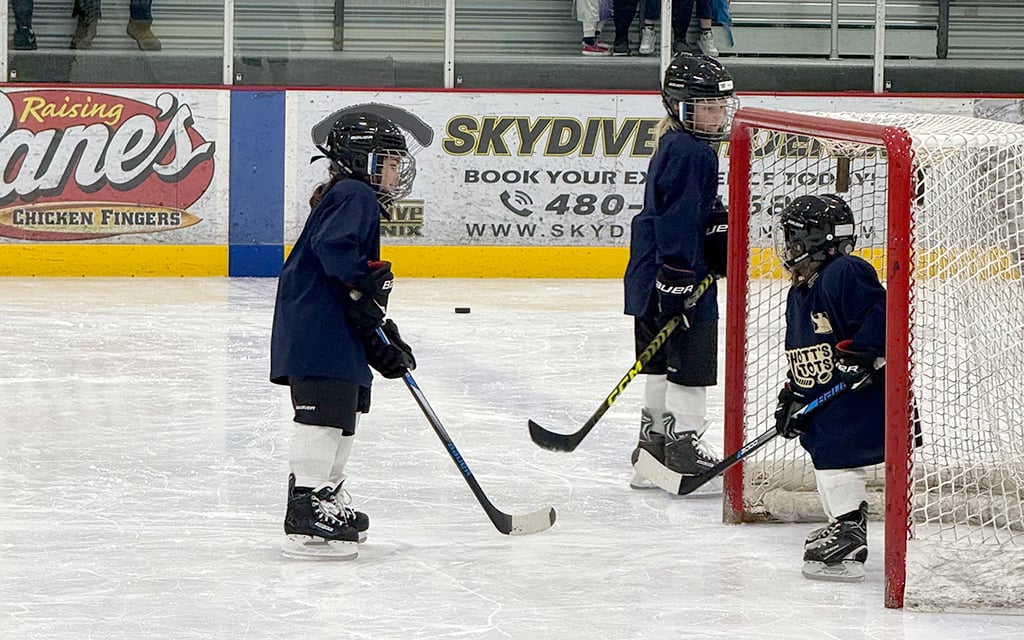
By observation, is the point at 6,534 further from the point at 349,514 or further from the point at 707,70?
the point at 707,70

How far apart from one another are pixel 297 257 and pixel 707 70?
4.02 feet

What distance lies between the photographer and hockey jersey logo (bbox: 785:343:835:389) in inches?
129

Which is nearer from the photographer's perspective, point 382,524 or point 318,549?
point 318,549

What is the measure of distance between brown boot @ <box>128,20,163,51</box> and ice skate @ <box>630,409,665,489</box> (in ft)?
18.4

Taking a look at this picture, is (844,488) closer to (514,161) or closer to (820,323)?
(820,323)

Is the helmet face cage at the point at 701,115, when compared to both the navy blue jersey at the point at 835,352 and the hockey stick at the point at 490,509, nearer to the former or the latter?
the navy blue jersey at the point at 835,352

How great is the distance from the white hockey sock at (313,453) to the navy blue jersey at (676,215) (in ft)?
3.27

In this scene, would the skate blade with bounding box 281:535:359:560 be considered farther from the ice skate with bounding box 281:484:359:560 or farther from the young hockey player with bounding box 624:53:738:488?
the young hockey player with bounding box 624:53:738:488

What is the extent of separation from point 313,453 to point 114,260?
574 cm

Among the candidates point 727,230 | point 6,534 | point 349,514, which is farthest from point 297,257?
point 727,230

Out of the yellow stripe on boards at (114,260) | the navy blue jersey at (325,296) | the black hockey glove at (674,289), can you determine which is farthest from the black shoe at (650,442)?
the yellow stripe on boards at (114,260)

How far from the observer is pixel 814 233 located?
330 centimetres

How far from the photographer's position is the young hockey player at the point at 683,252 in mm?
3961

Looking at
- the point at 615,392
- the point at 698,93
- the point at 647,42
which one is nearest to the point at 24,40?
the point at 647,42
